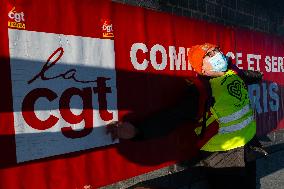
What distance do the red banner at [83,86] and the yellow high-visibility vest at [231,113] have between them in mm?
728

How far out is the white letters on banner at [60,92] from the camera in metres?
3.07

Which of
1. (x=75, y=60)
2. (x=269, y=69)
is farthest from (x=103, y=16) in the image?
(x=269, y=69)

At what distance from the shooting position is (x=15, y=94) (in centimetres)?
301

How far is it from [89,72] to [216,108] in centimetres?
130

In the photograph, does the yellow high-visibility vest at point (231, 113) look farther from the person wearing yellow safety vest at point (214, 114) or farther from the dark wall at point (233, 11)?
the dark wall at point (233, 11)

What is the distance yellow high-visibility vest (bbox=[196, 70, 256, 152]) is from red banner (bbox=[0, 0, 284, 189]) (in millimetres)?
728

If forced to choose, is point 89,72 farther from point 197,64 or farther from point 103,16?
point 197,64

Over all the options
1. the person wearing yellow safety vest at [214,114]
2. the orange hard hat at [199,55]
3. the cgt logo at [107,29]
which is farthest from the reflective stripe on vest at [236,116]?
the cgt logo at [107,29]

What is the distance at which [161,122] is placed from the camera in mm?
3486

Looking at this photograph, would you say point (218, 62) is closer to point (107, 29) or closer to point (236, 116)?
point (236, 116)

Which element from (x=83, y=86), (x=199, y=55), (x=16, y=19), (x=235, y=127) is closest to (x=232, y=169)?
(x=235, y=127)

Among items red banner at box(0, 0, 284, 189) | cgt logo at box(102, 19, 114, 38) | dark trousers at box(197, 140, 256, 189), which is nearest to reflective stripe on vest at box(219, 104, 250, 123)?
dark trousers at box(197, 140, 256, 189)

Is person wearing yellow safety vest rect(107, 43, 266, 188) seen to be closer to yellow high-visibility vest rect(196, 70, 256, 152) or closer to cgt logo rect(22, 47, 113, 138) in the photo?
yellow high-visibility vest rect(196, 70, 256, 152)

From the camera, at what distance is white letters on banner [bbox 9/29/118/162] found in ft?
10.1
